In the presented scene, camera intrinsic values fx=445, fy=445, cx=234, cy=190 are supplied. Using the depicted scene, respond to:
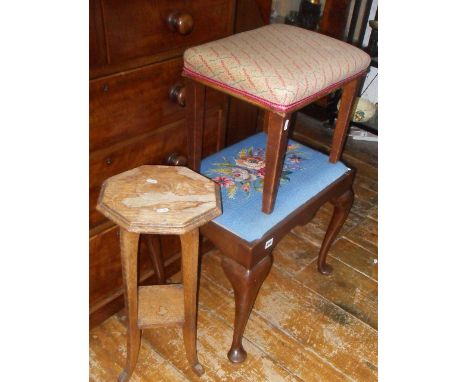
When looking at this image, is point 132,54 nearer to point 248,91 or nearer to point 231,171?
point 248,91

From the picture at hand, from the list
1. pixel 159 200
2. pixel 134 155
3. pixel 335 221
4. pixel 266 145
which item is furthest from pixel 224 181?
pixel 335 221

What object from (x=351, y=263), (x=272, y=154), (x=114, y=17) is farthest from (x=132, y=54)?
(x=351, y=263)

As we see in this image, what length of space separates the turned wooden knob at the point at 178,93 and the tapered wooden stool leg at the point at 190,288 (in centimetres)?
43

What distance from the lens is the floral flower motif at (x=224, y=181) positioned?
1274 millimetres

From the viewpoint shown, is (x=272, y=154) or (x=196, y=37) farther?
(x=196, y=37)

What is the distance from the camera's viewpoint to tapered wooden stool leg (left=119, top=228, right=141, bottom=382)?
984 millimetres

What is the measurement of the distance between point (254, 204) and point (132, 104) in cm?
42

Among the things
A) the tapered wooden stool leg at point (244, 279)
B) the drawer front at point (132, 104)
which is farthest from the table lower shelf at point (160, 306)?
the drawer front at point (132, 104)

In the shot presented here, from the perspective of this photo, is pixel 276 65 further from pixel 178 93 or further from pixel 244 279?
pixel 244 279

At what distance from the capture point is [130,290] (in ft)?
3.52

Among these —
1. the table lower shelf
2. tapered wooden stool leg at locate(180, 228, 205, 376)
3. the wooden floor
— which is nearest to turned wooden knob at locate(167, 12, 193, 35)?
tapered wooden stool leg at locate(180, 228, 205, 376)

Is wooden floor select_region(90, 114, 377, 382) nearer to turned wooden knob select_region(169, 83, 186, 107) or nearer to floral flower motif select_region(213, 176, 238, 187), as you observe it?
floral flower motif select_region(213, 176, 238, 187)

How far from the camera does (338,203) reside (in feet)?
4.93

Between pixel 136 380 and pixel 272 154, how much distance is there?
770 mm
